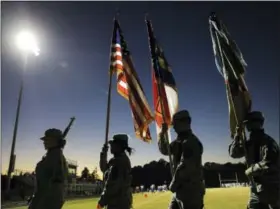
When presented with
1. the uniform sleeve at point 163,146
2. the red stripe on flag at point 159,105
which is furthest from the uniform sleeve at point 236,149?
the red stripe on flag at point 159,105

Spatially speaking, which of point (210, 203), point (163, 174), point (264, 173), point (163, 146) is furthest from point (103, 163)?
point (163, 174)

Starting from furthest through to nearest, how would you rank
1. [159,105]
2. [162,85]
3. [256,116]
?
[159,105], [162,85], [256,116]

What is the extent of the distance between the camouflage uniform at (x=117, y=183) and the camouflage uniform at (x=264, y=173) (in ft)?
8.56

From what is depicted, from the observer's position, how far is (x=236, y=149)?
19.2 ft

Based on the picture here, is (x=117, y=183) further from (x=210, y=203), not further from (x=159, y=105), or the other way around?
(x=210, y=203)

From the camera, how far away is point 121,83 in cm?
1003

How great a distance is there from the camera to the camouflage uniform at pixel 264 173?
5.20m

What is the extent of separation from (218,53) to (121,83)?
3.44 meters

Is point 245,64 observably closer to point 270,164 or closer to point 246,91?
point 246,91

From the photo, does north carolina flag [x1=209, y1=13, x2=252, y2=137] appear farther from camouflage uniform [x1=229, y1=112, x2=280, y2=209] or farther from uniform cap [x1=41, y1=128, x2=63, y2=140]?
uniform cap [x1=41, y1=128, x2=63, y2=140]

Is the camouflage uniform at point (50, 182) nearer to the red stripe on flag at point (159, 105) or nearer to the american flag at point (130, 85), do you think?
the red stripe on flag at point (159, 105)

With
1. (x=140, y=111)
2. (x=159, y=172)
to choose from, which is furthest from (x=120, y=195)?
(x=159, y=172)

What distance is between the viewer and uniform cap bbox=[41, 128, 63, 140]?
676 cm

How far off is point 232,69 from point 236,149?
1708 millimetres
